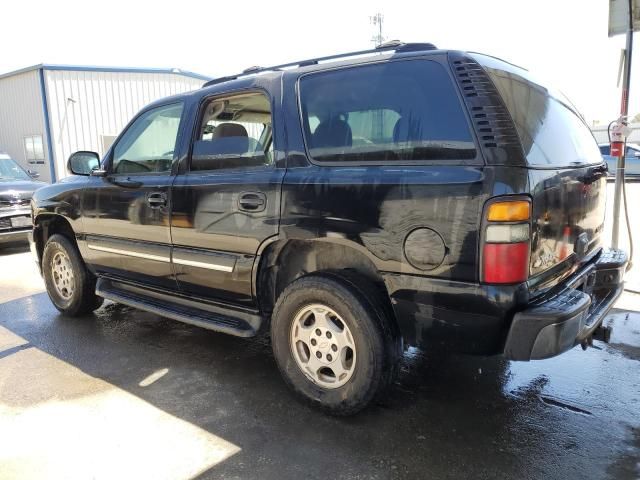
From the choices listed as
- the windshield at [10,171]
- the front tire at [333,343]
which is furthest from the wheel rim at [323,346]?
the windshield at [10,171]

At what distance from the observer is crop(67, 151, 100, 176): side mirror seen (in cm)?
437

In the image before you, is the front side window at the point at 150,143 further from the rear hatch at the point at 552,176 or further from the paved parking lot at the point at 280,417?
the rear hatch at the point at 552,176

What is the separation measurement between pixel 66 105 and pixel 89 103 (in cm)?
70

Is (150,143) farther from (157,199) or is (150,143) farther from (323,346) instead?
(323,346)

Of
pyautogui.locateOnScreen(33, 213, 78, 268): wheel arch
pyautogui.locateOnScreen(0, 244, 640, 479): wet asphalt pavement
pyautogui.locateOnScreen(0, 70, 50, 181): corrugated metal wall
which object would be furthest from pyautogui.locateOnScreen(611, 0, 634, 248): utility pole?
pyautogui.locateOnScreen(0, 70, 50, 181): corrugated metal wall

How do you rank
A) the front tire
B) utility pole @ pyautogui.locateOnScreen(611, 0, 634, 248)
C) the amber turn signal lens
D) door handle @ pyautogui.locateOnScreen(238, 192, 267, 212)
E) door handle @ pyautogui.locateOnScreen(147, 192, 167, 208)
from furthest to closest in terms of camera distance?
utility pole @ pyautogui.locateOnScreen(611, 0, 634, 248) → door handle @ pyautogui.locateOnScreen(147, 192, 167, 208) → door handle @ pyautogui.locateOnScreen(238, 192, 267, 212) → the front tire → the amber turn signal lens

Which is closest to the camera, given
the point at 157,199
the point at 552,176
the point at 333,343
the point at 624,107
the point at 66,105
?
the point at 552,176

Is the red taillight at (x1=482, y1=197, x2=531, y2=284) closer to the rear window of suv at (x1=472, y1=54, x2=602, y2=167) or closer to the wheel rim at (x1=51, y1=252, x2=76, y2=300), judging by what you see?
the rear window of suv at (x1=472, y1=54, x2=602, y2=167)

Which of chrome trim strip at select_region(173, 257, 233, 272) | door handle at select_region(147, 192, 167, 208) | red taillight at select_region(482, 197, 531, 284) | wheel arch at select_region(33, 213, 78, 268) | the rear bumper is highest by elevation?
door handle at select_region(147, 192, 167, 208)

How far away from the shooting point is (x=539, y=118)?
270 cm

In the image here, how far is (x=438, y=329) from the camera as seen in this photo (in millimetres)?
2473

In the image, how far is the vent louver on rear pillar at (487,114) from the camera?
2309 mm

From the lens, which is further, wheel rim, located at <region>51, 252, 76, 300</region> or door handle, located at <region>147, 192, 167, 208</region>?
wheel rim, located at <region>51, 252, 76, 300</region>

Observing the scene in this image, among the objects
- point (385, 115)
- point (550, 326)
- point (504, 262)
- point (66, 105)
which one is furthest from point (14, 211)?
point (66, 105)
